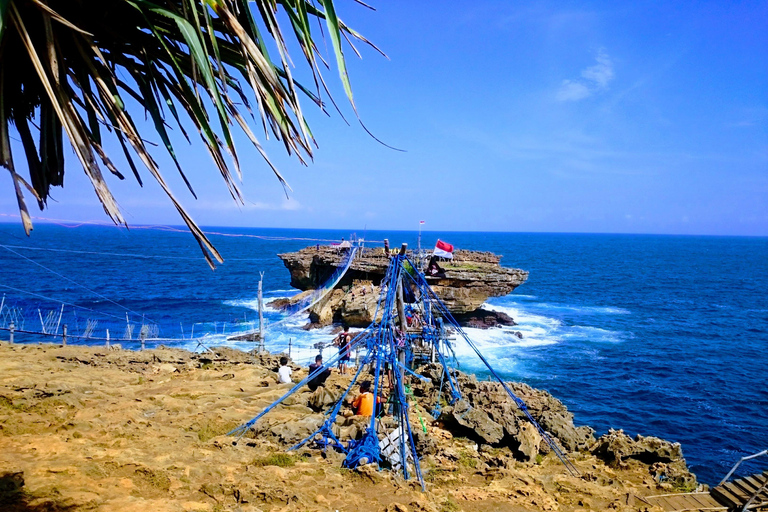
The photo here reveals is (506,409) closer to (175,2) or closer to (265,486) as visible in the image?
(265,486)

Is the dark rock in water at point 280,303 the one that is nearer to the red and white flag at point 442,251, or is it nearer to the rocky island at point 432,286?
the rocky island at point 432,286

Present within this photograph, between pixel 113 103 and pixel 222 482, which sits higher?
pixel 113 103

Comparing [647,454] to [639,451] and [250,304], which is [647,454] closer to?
[639,451]

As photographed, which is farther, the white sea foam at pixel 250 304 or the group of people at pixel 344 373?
the white sea foam at pixel 250 304

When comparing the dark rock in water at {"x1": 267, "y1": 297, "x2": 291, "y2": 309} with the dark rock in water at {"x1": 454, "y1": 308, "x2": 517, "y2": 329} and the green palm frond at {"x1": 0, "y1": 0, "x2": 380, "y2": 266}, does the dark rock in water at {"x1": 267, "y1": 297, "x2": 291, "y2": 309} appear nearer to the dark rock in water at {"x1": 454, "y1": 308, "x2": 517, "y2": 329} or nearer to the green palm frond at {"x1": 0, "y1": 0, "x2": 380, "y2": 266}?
the dark rock in water at {"x1": 454, "y1": 308, "x2": 517, "y2": 329}

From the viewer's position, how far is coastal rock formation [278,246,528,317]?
39062mm

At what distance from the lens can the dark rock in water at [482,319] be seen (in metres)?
40.3

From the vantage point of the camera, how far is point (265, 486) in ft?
29.2

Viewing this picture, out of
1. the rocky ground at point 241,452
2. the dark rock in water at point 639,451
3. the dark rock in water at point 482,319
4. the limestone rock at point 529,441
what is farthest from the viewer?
the dark rock in water at point 482,319

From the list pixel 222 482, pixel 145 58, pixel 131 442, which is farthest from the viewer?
pixel 131 442

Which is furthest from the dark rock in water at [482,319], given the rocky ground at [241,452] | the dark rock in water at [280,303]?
the rocky ground at [241,452]

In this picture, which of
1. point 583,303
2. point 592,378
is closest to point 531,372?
point 592,378

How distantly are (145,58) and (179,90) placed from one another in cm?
25

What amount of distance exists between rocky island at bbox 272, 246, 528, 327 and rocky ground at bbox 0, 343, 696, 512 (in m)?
18.9
